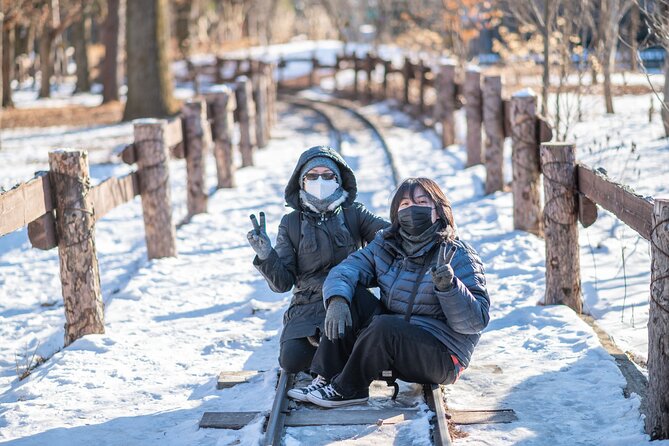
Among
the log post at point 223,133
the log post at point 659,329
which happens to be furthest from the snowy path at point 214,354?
the log post at point 223,133

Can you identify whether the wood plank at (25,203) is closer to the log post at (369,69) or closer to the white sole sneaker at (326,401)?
the white sole sneaker at (326,401)

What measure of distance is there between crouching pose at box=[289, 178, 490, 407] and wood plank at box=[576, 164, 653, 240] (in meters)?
0.84

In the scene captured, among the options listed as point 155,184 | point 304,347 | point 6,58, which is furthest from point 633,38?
point 6,58

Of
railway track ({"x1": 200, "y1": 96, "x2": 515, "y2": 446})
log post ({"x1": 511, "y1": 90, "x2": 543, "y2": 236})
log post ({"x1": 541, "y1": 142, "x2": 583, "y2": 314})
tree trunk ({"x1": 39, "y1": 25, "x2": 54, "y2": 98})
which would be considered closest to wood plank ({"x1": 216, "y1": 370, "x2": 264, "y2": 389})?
railway track ({"x1": 200, "y1": 96, "x2": 515, "y2": 446})

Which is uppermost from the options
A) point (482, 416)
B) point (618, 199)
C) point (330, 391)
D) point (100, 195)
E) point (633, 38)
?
point (633, 38)

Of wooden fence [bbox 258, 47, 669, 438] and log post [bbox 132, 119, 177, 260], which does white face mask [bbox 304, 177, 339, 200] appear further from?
log post [bbox 132, 119, 177, 260]

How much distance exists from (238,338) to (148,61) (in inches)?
598

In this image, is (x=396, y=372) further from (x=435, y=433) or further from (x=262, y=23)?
(x=262, y=23)

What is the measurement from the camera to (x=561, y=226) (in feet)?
21.5

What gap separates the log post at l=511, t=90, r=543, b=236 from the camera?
873 cm

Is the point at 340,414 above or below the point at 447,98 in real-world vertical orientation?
below

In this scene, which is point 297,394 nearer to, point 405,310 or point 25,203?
point 405,310

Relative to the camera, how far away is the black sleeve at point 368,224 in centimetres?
572

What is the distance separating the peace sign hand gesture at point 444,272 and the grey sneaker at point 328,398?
29.4 inches
